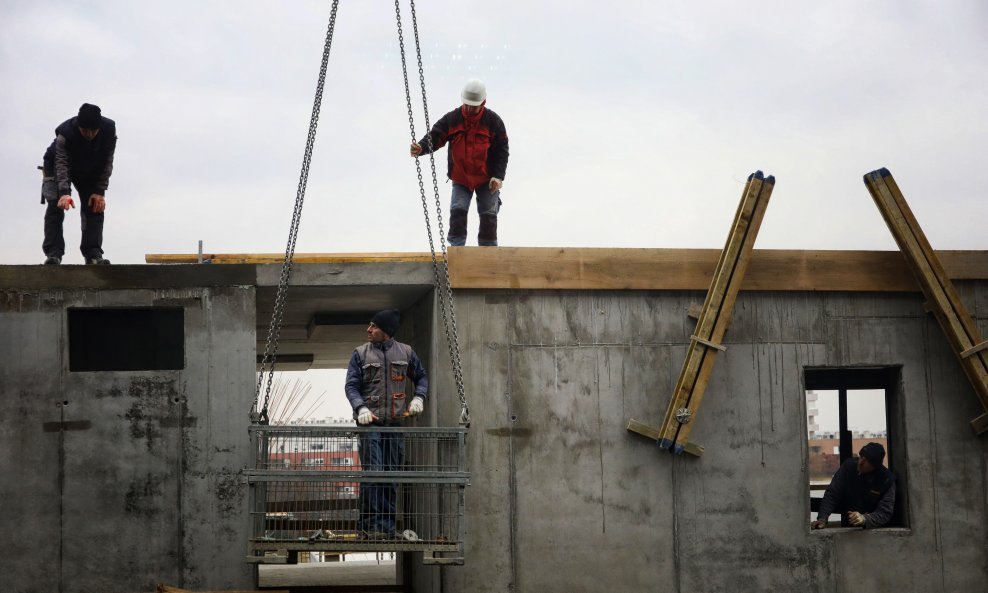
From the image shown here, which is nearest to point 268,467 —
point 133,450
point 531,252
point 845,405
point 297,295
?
point 133,450

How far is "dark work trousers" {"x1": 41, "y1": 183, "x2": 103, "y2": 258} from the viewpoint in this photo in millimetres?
12461

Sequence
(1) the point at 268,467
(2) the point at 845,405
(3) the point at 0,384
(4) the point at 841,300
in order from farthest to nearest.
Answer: (2) the point at 845,405 → (4) the point at 841,300 → (3) the point at 0,384 → (1) the point at 268,467

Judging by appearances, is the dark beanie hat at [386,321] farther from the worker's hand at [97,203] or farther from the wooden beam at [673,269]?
the worker's hand at [97,203]

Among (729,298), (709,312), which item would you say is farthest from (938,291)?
(709,312)

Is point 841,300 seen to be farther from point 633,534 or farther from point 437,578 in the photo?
point 437,578

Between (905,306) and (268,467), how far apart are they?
6.92m

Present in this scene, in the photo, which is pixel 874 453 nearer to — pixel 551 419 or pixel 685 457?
pixel 685 457

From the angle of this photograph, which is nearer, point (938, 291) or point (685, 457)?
point (685, 457)

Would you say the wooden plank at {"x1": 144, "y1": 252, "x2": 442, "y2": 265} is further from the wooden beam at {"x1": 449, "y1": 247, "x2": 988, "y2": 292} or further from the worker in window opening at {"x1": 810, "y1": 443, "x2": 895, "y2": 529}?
the worker in window opening at {"x1": 810, "y1": 443, "x2": 895, "y2": 529}

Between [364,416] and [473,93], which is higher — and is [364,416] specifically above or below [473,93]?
below

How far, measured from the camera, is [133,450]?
37.9 ft

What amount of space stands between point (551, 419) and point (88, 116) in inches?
231

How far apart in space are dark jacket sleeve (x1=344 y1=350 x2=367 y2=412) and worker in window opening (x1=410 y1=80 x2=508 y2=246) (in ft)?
8.83

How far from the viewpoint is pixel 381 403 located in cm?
1095
